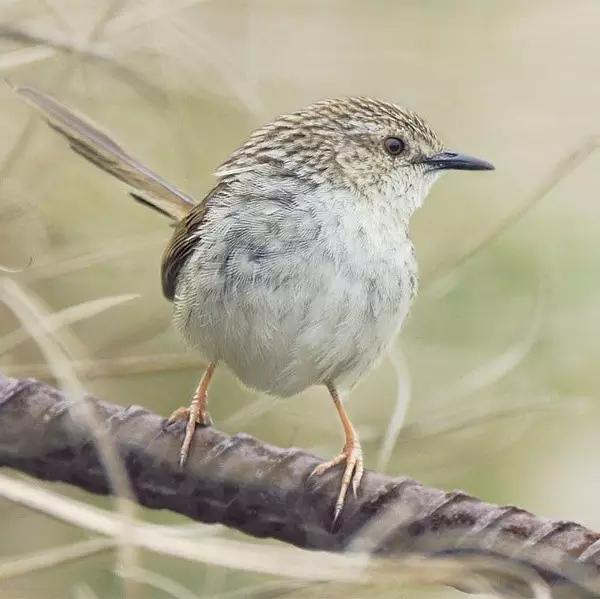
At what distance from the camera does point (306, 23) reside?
3994mm

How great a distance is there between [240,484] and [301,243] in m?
0.77

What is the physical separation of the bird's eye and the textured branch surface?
3.64ft

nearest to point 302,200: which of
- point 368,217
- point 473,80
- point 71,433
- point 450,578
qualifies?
point 368,217

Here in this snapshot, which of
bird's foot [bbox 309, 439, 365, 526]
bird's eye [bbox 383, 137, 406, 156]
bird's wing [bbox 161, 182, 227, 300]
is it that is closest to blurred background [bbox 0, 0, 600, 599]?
bird's wing [bbox 161, 182, 227, 300]

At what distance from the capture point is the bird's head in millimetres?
2787

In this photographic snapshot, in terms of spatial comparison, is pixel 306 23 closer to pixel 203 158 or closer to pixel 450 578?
pixel 203 158

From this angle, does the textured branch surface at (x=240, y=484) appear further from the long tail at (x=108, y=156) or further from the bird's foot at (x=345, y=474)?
the long tail at (x=108, y=156)

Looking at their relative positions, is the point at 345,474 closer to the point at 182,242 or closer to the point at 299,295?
the point at 299,295

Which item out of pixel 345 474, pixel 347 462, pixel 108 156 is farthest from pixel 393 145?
pixel 345 474

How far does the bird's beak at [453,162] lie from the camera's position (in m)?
2.93

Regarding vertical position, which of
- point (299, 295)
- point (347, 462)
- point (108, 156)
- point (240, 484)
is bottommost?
point (240, 484)

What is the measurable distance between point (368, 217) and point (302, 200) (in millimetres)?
160

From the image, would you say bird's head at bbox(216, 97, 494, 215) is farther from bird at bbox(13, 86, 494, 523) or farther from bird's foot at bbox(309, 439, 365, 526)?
bird's foot at bbox(309, 439, 365, 526)

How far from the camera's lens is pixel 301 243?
254 centimetres
